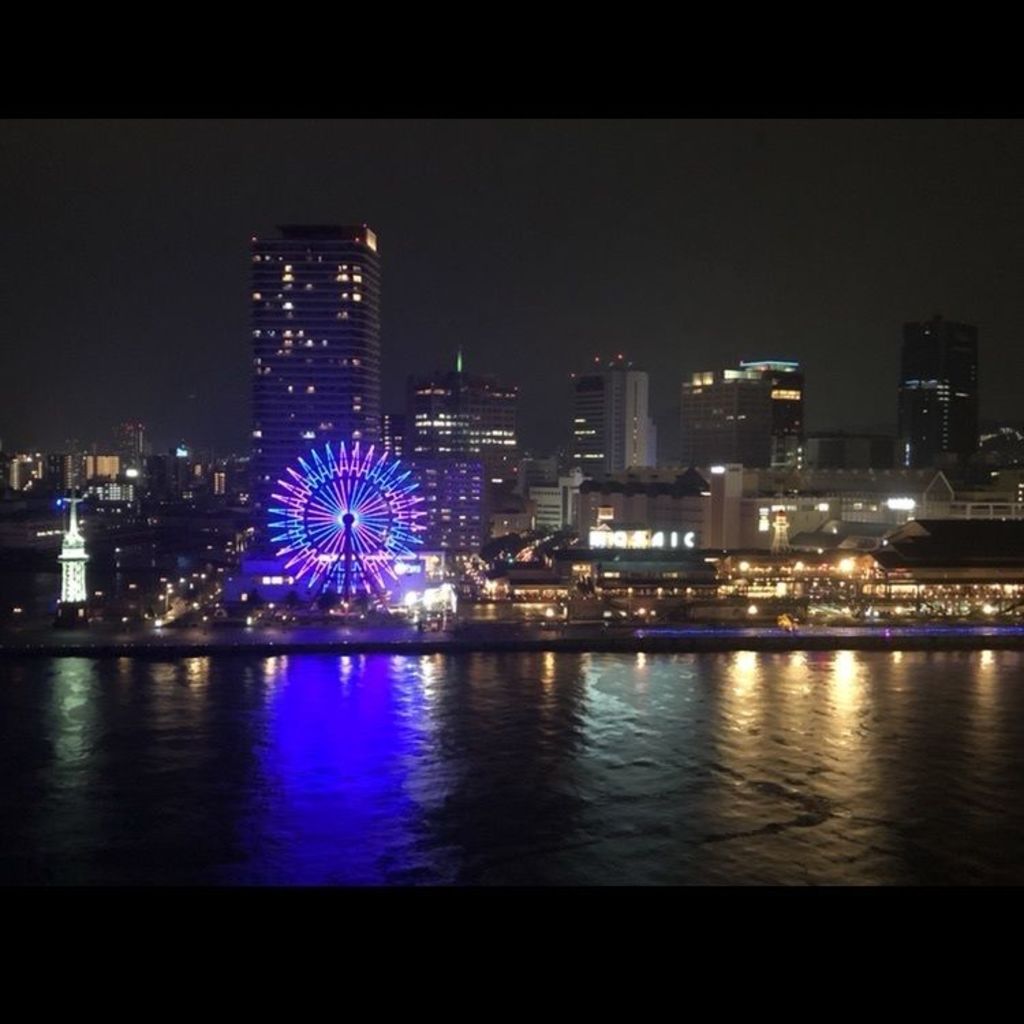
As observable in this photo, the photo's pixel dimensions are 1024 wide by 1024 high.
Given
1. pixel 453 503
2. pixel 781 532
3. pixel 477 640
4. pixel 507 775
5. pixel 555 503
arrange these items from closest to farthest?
pixel 507 775 < pixel 477 640 < pixel 781 532 < pixel 453 503 < pixel 555 503

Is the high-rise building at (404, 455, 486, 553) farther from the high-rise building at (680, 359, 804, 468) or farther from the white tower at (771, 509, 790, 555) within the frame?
the high-rise building at (680, 359, 804, 468)

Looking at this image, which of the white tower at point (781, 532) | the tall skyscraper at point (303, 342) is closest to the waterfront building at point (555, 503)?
the tall skyscraper at point (303, 342)

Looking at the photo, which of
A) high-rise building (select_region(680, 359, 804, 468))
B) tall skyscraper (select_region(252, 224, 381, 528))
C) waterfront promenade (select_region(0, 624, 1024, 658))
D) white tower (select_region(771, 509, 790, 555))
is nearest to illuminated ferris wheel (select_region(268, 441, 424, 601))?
waterfront promenade (select_region(0, 624, 1024, 658))

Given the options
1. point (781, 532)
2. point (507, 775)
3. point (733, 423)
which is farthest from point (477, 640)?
point (733, 423)

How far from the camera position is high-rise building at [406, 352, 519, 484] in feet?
80.9

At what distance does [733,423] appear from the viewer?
86.9 ft

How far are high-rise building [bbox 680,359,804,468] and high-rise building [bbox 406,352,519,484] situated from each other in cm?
479

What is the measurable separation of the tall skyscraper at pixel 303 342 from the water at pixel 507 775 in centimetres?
1175

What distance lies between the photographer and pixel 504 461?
24.7 m

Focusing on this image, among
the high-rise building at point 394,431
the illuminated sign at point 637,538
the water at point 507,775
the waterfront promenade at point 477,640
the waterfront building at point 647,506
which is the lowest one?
the water at point 507,775

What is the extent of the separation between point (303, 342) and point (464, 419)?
243 inches

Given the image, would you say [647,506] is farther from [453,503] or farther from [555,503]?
[555,503]

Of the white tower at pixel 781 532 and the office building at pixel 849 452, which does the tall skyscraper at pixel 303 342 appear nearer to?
the white tower at pixel 781 532

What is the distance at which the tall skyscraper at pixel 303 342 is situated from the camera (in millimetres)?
19234
